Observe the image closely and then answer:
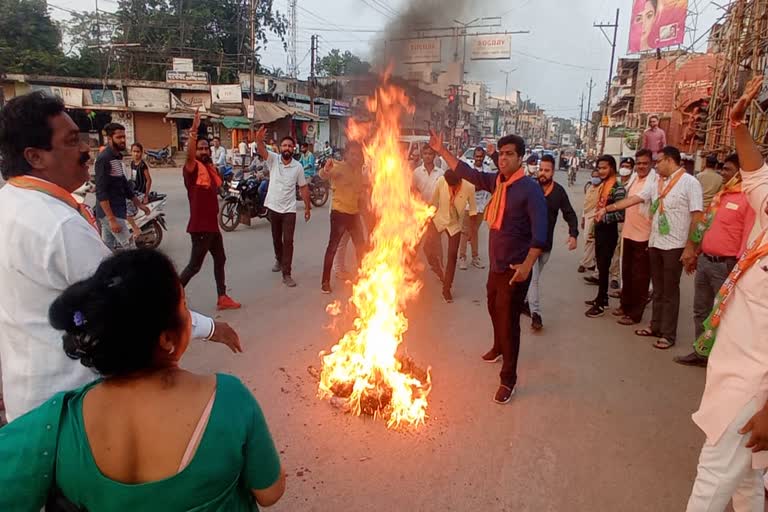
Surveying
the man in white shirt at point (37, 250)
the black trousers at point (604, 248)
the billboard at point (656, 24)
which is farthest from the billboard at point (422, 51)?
the billboard at point (656, 24)

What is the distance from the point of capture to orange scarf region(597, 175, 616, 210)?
246 inches

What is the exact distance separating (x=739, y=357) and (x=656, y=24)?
88.6ft

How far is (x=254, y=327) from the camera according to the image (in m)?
5.34

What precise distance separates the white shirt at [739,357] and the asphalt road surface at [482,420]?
3.09 feet

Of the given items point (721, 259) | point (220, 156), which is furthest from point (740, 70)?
Result: point (220, 156)

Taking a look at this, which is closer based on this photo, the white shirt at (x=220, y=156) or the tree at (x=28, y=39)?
the white shirt at (x=220, y=156)

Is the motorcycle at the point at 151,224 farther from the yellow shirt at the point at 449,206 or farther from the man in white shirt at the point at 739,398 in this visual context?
the man in white shirt at the point at 739,398

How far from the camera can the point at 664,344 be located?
17.0 feet

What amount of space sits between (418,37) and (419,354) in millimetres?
5254

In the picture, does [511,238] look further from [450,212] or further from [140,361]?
[140,361]

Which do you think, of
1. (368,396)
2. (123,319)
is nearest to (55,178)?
(123,319)

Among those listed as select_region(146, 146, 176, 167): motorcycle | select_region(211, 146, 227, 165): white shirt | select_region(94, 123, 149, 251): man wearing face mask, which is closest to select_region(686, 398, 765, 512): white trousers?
select_region(94, 123, 149, 251): man wearing face mask

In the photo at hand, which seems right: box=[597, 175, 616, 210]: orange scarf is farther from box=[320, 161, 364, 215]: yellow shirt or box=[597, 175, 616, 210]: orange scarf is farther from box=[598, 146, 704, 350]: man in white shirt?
box=[320, 161, 364, 215]: yellow shirt

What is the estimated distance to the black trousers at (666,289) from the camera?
203 inches
